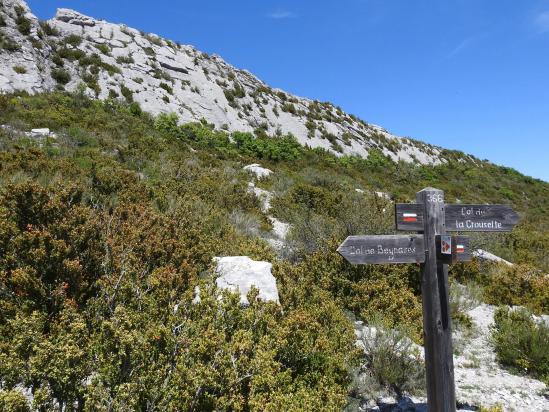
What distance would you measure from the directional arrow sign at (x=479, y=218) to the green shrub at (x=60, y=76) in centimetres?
2204

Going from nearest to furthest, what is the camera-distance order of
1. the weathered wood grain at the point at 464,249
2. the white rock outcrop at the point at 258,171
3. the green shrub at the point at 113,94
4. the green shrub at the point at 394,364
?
the weathered wood grain at the point at 464,249, the green shrub at the point at 394,364, the white rock outcrop at the point at 258,171, the green shrub at the point at 113,94

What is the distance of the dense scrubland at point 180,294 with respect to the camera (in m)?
2.70

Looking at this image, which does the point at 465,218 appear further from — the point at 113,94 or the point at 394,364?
the point at 113,94

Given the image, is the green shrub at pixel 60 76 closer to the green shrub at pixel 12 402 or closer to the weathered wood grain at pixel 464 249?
the green shrub at pixel 12 402

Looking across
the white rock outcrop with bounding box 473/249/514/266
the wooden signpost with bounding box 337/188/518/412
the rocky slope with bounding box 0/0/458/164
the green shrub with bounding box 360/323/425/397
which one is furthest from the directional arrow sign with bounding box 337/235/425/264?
the rocky slope with bounding box 0/0/458/164

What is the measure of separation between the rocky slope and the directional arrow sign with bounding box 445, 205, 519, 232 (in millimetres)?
20246

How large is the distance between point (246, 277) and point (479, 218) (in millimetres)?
3098

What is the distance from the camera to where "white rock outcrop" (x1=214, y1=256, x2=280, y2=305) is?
5047 mm

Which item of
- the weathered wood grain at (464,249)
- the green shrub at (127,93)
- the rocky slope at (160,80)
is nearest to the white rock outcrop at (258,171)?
the rocky slope at (160,80)

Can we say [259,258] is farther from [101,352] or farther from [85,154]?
[85,154]

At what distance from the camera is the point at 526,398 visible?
4234 mm

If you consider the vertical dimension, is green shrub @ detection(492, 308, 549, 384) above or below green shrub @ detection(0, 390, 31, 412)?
below

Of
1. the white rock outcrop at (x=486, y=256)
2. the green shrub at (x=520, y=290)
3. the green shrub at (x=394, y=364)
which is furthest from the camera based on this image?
the white rock outcrop at (x=486, y=256)

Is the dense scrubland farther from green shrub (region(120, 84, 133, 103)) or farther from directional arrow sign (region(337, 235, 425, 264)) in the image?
green shrub (region(120, 84, 133, 103))
